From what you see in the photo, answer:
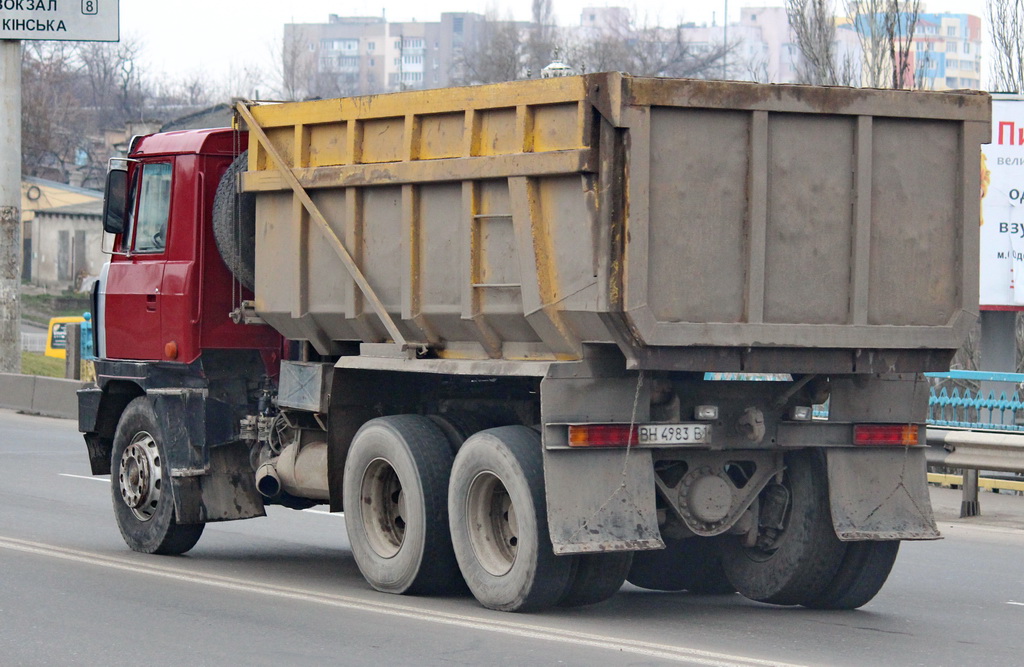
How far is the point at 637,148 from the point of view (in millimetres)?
7473

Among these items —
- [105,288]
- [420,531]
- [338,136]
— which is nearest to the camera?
[420,531]

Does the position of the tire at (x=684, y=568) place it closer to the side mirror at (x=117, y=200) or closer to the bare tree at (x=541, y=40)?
the side mirror at (x=117, y=200)

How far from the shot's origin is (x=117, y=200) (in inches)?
424

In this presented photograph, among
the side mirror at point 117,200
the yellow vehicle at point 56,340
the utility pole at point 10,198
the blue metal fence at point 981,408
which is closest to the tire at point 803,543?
the side mirror at point 117,200

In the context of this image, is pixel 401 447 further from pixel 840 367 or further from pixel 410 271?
pixel 840 367

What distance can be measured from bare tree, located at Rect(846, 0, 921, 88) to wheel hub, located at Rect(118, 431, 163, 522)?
2058 centimetres

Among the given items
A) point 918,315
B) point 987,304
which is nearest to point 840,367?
point 918,315

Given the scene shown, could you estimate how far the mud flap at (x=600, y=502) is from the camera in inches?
303

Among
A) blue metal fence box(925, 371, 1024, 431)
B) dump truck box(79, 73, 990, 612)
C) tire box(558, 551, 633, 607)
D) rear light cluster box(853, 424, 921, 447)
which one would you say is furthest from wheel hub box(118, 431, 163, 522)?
blue metal fence box(925, 371, 1024, 431)

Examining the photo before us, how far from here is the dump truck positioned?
7668mm

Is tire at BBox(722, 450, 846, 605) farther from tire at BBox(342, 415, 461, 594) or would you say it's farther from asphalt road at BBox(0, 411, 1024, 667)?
tire at BBox(342, 415, 461, 594)

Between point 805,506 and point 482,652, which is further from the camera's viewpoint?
point 805,506

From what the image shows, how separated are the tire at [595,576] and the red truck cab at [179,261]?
10.5 ft

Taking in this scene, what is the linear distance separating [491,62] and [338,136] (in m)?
85.4
